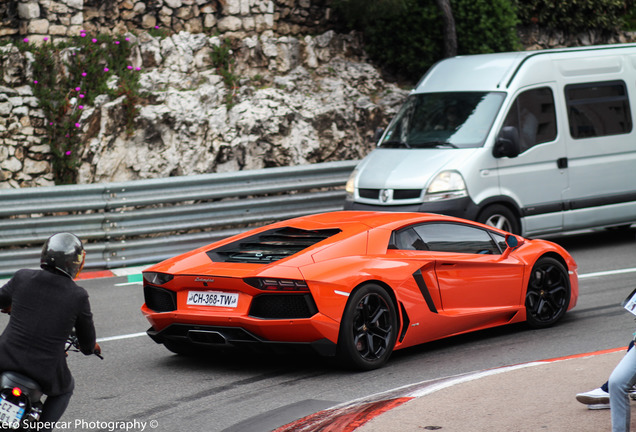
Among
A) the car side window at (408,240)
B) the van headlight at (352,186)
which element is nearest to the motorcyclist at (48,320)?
the car side window at (408,240)

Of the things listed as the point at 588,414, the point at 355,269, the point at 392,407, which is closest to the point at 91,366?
the point at 355,269

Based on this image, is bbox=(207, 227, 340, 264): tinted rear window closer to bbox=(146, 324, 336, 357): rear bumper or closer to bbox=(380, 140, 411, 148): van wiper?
bbox=(146, 324, 336, 357): rear bumper

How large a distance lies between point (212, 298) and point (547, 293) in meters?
3.37

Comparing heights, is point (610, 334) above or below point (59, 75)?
below

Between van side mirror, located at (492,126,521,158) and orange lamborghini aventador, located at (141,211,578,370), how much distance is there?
3945mm

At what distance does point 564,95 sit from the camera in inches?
541

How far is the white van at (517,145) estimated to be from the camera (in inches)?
496

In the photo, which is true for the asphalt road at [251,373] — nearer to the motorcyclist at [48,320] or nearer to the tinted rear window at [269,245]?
the tinted rear window at [269,245]

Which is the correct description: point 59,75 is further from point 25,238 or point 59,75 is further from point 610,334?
point 610,334

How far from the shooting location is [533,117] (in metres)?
→ 13.4

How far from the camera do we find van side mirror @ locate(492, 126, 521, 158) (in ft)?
41.5

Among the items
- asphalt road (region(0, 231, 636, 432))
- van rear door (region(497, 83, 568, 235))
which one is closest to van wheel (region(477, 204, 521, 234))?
van rear door (region(497, 83, 568, 235))

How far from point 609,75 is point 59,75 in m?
8.84

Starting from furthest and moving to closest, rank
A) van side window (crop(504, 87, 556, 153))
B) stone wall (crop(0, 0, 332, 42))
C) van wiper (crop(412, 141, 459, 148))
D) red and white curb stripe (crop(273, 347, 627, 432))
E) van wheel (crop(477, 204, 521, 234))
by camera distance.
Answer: stone wall (crop(0, 0, 332, 42)) → van side window (crop(504, 87, 556, 153)) → van wiper (crop(412, 141, 459, 148)) → van wheel (crop(477, 204, 521, 234)) → red and white curb stripe (crop(273, 347, 627, 432))
